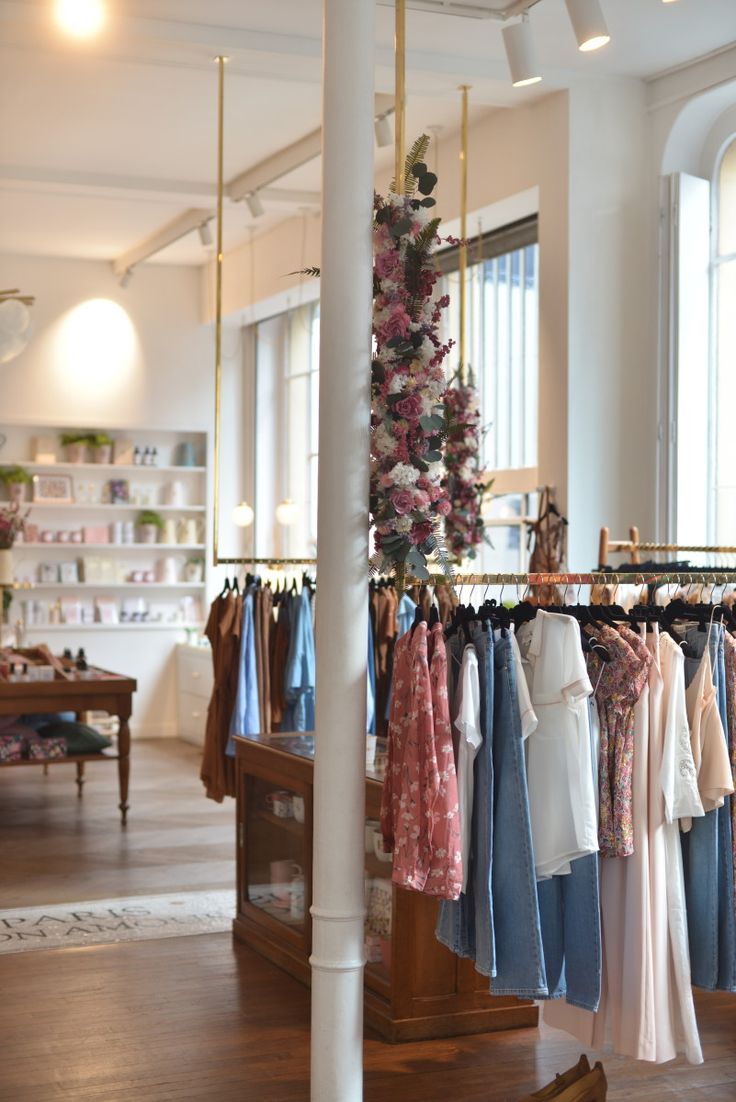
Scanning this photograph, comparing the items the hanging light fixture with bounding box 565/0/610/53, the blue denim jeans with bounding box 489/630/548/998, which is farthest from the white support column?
the hanging light fixture with bounding box 565/0/610/53

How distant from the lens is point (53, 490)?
11.5m

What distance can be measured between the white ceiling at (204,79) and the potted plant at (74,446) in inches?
88.6

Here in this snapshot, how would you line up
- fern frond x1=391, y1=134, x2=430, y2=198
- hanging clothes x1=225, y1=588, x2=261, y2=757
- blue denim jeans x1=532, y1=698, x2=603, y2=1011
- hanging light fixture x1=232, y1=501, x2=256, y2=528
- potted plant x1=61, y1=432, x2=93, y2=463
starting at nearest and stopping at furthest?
1. blue denim jeans x1=532, y1=698, x2=603, y2=1011
2. fern frond x1=391, y1=134, x2=430, y2=198
3. hanging clothes x1=225, y1=588, x2=261, y2=757
4. hanging light fixture x1=232, y1=501, x2=256, y2=528
5. potted plant x1=61, y1=432, x2=93, y2=463

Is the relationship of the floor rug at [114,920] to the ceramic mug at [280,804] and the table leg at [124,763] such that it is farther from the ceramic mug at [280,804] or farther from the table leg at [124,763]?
the table leg at [124,763]

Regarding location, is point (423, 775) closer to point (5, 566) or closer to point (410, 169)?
point (410, 169)

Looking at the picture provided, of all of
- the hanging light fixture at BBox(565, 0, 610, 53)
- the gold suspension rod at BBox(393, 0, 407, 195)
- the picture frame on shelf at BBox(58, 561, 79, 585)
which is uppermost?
the hanging light fixture at BBox(565, 0, 610, 53)

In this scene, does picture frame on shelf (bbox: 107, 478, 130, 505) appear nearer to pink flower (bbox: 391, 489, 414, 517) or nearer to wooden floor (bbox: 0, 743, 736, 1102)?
wooden floor (bbox: 0, 743, 736, 1102)

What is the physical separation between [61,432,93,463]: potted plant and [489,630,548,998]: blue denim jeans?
8.66 m

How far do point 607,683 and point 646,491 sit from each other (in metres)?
3.59

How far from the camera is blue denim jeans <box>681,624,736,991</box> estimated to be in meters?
3.58

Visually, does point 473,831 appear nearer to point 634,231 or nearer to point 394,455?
point 394,455

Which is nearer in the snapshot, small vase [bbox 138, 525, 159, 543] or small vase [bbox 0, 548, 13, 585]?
small vase [bbox 0, 548, 13, 585]

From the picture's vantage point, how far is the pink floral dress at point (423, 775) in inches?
134

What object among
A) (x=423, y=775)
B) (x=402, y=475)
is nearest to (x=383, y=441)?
(x=402, y=475)
